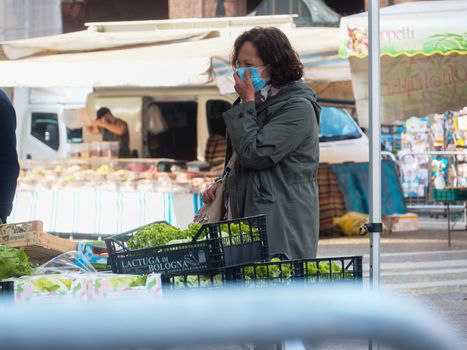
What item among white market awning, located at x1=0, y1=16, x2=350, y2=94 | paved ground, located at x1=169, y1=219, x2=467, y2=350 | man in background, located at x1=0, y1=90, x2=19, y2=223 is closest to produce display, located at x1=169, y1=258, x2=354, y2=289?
man in background, located at x1=0, y1=90, x2=19, y2=223

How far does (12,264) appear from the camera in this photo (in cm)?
380

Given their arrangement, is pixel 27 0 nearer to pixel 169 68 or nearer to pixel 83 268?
pixel 169 68

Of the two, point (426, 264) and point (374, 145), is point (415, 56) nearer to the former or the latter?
point (426, 264)

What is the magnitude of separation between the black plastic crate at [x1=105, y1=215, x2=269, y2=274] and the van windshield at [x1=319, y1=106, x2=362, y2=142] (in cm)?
1297

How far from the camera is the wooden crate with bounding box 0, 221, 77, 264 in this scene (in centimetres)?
439

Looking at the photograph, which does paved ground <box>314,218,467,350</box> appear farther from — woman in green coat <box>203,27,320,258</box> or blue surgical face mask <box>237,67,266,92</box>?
blue surgical face mask <box>237,67,266,92</box>

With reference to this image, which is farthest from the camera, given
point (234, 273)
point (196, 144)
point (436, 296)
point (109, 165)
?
point (196, 144)

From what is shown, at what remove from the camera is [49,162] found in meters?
15.4

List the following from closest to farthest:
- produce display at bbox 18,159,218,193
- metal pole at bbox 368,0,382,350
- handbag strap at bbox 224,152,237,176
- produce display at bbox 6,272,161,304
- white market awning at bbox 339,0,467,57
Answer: produce display at bbox 6,272,161,304 < handbag strap at bbox 224,152,237,176 < metal pole at bbox 368,0,382,350 < white market awning at bbox 339,0,467,57 < produce display at bbox 18,159,218,193

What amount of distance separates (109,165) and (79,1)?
11716 mm

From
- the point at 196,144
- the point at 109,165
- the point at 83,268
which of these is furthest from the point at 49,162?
the point at 83,268

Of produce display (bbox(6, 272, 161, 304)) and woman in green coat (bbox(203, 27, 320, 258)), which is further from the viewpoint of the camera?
woman in green coat (bbox(203, 27, 320, 258))

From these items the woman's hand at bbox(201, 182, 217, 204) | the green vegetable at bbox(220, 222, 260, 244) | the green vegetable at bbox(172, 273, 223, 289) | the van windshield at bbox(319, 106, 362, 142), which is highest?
the van windshield at bbox(319, 106, 362, 142)

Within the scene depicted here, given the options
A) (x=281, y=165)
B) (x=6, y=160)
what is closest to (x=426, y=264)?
(x=6, y=160)
